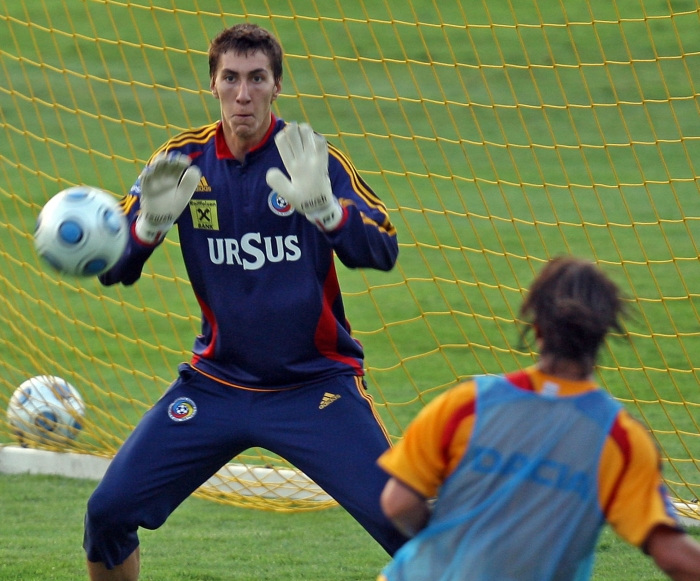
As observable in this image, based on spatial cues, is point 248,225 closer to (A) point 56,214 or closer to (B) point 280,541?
(A) point 56,214

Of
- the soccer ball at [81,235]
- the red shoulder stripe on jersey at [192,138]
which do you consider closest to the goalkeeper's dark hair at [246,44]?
the red shoulder stripe on jersey at [192,138]

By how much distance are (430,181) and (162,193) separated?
4.90m

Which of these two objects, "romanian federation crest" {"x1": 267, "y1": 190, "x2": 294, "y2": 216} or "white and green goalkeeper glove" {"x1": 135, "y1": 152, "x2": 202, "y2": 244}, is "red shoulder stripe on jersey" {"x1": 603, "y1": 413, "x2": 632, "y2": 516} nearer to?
"romanian federation crest" {"x1": 267, "y1": 190, "x2": 294, "y2": 216}

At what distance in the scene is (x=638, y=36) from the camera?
635 inches

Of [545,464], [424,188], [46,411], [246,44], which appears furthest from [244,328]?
[424,188]

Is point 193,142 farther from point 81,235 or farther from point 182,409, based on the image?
point 182,409

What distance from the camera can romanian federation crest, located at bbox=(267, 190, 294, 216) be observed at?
3.55 meters

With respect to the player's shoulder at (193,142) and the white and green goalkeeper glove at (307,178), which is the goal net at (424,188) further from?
the player's shoulder at (193,142)

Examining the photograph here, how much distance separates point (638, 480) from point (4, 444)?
4546mm

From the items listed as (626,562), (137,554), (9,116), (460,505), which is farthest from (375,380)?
(9,116)

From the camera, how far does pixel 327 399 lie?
3529 mm

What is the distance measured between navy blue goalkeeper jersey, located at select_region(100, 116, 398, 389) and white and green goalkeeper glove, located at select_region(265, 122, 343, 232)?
0.21m

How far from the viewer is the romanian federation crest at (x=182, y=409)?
3.55 m

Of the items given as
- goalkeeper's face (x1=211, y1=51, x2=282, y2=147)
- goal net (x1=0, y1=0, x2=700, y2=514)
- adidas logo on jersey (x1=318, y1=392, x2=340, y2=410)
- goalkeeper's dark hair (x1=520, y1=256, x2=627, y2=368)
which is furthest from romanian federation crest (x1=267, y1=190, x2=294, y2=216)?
goalkeeper's dark hair (x1=520, y1=256, x2=627, y2=368)
